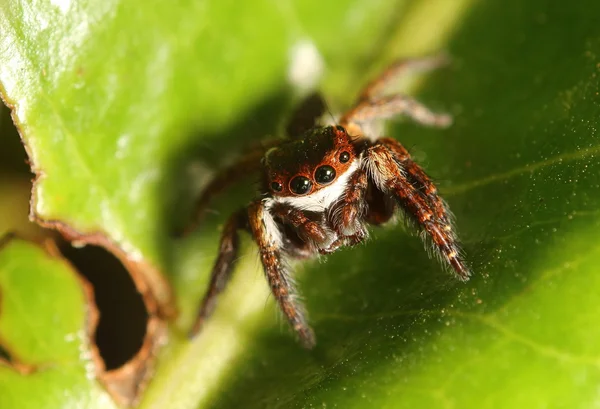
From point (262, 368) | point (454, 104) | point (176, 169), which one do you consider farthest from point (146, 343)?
point (454, 104)

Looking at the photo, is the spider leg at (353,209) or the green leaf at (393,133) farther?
the spider leg at (353,209)

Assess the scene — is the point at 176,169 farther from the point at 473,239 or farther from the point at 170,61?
the point at 473,239

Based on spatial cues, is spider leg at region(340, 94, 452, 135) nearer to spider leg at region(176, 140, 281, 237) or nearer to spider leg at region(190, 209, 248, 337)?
spider leg at region(176, 140, 281, 237)

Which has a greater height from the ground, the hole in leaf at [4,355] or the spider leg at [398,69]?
the spider leg at [398,69]

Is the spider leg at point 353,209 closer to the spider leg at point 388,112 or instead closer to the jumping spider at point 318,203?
the jumping spider at point 318,203

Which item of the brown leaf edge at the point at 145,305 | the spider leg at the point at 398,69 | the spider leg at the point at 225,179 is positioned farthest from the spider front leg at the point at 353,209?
the brown leaf edge at the point at 145,305

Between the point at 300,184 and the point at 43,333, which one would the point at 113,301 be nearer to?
the point at 43,333

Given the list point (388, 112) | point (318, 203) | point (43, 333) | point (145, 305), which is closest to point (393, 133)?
point (388, 112)
